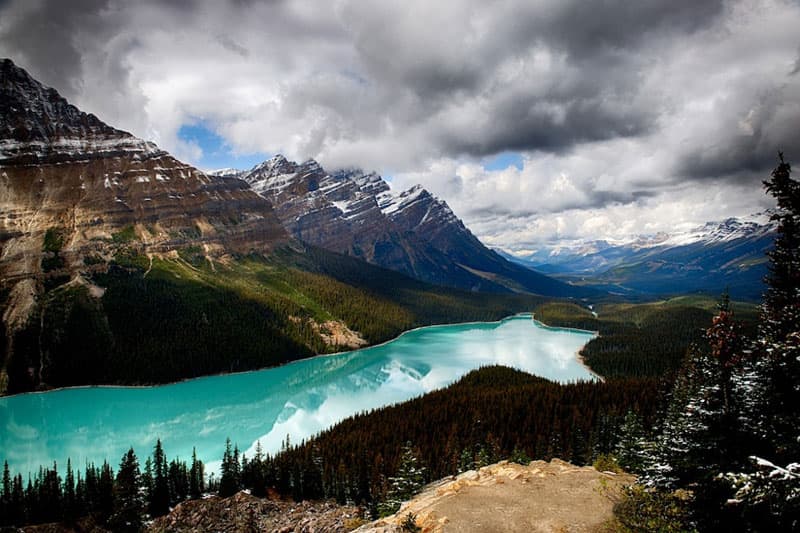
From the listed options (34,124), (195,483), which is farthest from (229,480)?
(34,124)

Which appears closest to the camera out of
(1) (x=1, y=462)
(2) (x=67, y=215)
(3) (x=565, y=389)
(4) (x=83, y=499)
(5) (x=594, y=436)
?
(4) (x=83, y=499)

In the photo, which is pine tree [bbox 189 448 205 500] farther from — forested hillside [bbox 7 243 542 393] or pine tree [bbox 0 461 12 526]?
forested hillside [bbox 7 243 542 393]

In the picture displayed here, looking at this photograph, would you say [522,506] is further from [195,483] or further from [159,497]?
[159,497]

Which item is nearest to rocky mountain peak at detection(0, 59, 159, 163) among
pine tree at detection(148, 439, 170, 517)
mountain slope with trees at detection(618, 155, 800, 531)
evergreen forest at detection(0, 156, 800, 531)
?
evergreen forest at detection(0, 156, 800, 531)

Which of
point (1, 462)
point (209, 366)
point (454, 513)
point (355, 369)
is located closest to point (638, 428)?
point (454, 513)

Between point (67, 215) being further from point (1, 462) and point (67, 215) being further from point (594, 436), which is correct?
point (594, 436)

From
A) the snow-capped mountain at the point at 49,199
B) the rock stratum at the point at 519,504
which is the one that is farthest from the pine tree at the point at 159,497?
the snow-capped mountain at the point at 49,199

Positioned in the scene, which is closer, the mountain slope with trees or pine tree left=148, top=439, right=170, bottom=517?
the mountain slope with trees
